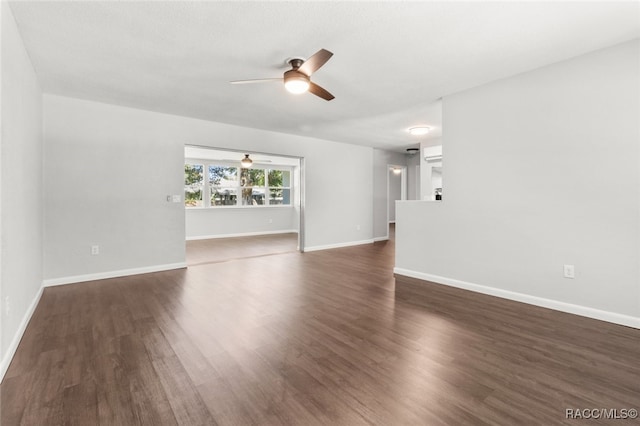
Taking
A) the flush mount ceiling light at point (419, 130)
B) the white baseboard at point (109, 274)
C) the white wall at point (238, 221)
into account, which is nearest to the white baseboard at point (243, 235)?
the white wall at point (238, 221)

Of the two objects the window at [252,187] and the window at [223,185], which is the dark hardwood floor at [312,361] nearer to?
the window at [223,185]

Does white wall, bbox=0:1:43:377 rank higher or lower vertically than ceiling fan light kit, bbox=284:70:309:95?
lower

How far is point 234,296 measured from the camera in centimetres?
341

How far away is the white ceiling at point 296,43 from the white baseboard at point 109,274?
7.97 ft

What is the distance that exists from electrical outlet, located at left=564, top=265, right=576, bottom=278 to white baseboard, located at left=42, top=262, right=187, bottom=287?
5.11 metres

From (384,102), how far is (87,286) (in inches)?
186

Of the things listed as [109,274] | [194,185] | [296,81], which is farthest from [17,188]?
[194,185]

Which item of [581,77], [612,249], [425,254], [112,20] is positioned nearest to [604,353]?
[612,249]

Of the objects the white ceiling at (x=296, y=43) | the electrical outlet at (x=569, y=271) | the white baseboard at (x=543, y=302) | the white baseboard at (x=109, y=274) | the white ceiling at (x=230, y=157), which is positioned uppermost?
the white ceiling at (x=230, y=157)

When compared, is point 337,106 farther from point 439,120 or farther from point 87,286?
point 87,286

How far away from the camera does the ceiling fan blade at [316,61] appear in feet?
7.49

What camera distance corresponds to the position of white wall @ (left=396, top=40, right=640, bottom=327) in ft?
8.53

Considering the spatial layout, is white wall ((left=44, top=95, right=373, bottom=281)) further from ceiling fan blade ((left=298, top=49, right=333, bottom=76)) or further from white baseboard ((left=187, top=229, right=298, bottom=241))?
white baseboard ((left=187, top=229, right=298, bottom=241))

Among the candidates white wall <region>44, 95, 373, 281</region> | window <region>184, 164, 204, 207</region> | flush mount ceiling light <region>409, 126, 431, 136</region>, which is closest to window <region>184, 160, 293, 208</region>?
window <region>184, 164, 204, 207</region>
